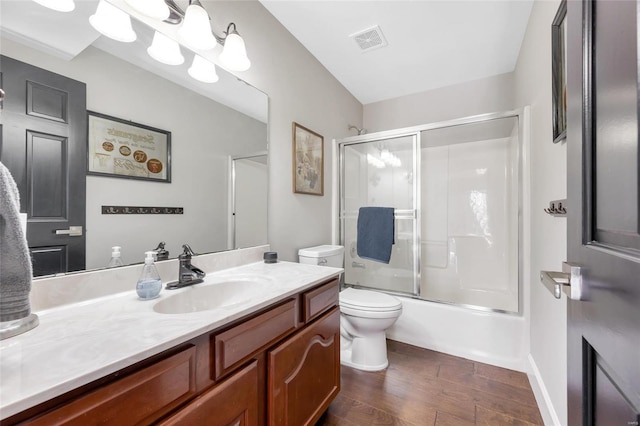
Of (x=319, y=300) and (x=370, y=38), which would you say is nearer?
(x=319, y=300)

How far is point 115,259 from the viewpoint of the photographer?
1.02m

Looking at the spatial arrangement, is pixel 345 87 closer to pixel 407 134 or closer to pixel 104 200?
pixel 407 134

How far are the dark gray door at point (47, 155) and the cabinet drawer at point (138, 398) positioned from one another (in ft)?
1.89

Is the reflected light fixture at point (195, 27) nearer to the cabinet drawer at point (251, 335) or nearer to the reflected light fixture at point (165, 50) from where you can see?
the reflected light fixture at point (165, 50)

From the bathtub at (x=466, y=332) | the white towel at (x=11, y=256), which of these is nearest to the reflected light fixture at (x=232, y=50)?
the white towel at (x=11, y=256)

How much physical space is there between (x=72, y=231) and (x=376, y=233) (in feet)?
6.62

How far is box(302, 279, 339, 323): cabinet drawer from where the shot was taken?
1171 mm

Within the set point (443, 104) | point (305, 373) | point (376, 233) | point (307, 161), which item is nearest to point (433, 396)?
point (305, 373)

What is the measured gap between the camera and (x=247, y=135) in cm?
162

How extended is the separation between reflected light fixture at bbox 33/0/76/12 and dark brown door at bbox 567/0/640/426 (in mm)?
1472

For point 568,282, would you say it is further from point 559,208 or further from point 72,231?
point 72,231

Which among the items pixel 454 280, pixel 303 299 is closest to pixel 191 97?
pixel 303 299

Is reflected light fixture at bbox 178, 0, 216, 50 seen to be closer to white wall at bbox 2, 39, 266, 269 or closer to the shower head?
white wall at bbox 2, 39, 266, 269

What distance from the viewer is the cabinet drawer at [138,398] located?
49 cm
